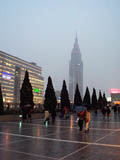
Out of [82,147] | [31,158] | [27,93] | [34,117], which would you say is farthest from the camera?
[27,93]

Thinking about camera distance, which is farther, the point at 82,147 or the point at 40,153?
the point at 82,147

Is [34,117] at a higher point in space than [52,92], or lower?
lower

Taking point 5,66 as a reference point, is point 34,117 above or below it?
below

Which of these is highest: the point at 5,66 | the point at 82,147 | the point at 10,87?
the point at 5,66

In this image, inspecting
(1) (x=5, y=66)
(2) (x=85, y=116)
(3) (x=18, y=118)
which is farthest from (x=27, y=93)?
(1) (x=5, y=66)

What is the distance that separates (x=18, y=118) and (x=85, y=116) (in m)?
12.3

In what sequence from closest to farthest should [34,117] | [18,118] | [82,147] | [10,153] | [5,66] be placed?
[10,153] → [82,147] → [18,118] → [34,117] → [5,66]

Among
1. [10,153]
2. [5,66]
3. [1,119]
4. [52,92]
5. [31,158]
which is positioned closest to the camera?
[31,158]

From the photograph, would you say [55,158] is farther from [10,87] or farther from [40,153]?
[10,87]

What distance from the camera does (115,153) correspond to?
26.4 ft

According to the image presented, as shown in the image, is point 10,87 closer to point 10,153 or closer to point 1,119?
point 1,119

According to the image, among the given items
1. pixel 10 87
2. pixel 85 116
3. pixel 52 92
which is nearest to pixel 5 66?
pixel 10 87

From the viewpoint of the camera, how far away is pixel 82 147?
30.2ft

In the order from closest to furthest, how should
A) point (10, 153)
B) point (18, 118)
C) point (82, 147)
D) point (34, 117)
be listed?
point (10, 153), point (82, 147), point (18, 118), point (34, 117)
